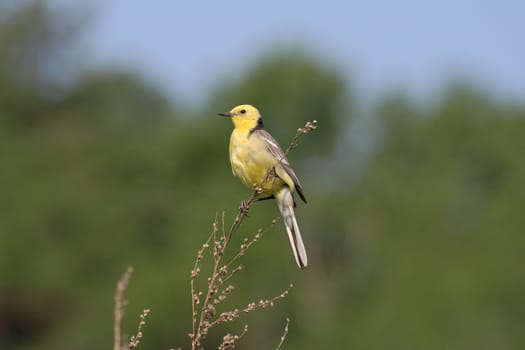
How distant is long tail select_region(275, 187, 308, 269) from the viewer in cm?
736

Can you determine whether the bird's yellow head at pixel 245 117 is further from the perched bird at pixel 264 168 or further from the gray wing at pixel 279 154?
the perched bird at pixel 264 168

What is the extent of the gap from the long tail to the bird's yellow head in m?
0.77

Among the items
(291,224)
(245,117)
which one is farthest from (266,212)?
(291,224)

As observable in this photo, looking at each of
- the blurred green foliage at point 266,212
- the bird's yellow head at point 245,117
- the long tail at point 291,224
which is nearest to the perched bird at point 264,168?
the long tail at point 291,224

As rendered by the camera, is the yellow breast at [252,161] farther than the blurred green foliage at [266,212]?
No

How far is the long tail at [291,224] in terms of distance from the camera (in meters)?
7.36

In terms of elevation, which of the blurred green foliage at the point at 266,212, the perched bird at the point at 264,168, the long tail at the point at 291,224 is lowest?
the blurred green foliage at the point at 266,212

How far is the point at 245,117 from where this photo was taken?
912 centimetres

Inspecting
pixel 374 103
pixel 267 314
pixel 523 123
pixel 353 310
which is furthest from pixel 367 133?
pixel 267 314

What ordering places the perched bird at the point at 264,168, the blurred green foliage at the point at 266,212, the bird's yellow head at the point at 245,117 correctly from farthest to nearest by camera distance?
the blurred green foliage at the point at 266,212, the bird's yellow head at the point at 245,117, the perched bird at the point at 264,168

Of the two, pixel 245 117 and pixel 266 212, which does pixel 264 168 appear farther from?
pixel 266 212

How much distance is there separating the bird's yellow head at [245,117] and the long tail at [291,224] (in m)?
0.77

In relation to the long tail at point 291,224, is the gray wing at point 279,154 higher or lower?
higher

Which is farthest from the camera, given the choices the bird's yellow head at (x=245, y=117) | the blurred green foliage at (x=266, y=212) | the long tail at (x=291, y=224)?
the blurred green foliage at (x=266, y=212)
